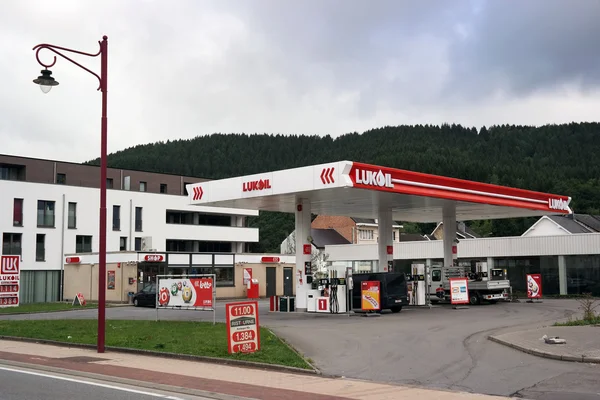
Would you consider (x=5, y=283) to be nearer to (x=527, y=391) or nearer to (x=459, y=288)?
(x=459, y=288)

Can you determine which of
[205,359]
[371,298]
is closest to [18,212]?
[371,298]

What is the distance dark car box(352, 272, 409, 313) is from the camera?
29406 millimetres

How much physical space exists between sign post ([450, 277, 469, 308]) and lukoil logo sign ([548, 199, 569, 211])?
9948 mm

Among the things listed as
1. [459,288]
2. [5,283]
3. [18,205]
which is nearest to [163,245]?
[18,205]

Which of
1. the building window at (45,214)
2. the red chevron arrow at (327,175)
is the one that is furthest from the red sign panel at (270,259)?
the red chevron arrow at (327,175)

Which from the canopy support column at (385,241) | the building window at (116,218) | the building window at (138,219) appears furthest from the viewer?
the building window at (138,219)

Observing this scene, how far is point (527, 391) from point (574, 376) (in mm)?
1785

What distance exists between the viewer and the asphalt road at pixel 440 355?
39.3ft

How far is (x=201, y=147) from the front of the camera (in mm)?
108062

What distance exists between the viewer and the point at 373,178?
2752 centimetres

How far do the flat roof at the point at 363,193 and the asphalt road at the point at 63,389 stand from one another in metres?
15.5

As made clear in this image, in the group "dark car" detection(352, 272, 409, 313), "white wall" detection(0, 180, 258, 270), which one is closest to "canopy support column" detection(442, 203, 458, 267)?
"dark car" detection(352, 272, 409, 313)

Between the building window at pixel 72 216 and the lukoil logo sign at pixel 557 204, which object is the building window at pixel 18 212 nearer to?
the building window at pixel 72 216

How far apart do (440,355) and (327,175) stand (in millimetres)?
12363
